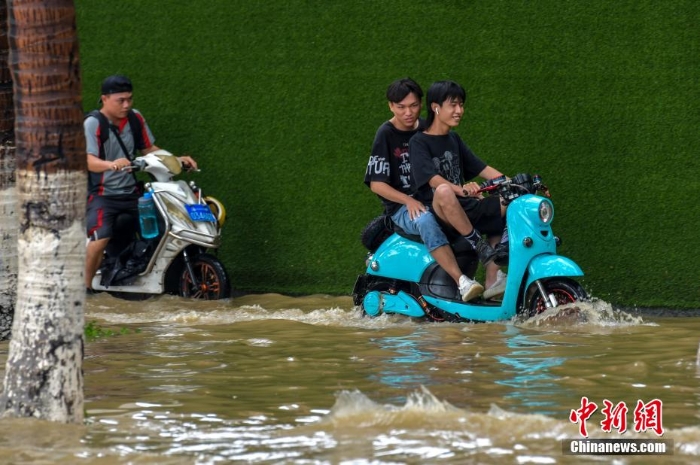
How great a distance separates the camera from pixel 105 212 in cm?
944

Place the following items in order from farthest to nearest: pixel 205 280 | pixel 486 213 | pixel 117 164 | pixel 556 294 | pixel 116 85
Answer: pixel 205 280
pixel 116 85
pixel 117 164
pixel 486 213
pixel 556 294

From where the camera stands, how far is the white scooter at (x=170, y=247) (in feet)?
30.7

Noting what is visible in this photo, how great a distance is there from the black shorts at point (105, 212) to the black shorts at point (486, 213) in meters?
3.06

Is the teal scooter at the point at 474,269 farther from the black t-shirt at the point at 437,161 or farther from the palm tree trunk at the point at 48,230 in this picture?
the palm tree trunk at the point at 48,230

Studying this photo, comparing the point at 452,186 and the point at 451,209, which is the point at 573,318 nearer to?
the point at 451,209

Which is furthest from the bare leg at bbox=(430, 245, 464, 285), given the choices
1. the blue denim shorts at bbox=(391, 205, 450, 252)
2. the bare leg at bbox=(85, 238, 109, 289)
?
the bare leg at bbox=(85, 238, 109, 289)

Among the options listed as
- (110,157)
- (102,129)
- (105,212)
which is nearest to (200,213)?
(105,212)

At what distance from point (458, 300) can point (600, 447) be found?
3.53 m

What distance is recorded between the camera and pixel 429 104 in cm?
790

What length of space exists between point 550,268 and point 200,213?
10.8 feet

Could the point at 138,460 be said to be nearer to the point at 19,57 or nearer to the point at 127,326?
the point at 19,57

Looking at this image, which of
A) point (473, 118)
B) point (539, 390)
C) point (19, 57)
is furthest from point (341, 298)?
point (19, 57)

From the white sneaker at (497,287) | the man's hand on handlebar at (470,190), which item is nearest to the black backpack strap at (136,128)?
the man's hand on handlebar at (470,190)

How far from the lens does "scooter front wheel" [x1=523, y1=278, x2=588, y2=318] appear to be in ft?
23.5
